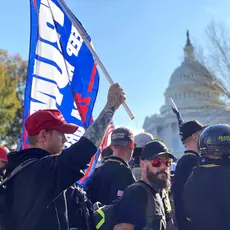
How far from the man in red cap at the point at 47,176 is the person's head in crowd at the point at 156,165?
93 cm

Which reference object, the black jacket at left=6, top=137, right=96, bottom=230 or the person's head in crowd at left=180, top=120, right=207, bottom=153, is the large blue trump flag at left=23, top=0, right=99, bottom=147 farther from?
the black jacket at left=6, top=137, right=96, bottom=230

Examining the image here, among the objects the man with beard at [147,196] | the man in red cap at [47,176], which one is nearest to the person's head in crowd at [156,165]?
the man with beard at [147,196]

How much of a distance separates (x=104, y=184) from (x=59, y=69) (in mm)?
1433

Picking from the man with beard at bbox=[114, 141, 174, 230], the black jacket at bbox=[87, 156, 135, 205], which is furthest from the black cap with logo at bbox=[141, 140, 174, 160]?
the black jacket at bbox=[87, 156, 135, 205]

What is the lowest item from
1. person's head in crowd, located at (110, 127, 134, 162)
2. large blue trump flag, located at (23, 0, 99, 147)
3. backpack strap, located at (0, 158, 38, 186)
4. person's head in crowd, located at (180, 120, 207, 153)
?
backpack strap, located at (0, 158, 38, 186)

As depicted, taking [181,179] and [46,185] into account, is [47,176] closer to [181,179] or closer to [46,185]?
[46,185]

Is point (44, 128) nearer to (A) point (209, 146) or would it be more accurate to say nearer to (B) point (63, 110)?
(A) point (209, 146)

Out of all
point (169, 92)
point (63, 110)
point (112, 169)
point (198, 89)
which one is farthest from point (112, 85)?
point (169, 92)

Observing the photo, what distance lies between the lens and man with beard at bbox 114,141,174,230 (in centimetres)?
291

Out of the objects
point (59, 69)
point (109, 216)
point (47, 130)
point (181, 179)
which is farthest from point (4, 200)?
point (59, 69)

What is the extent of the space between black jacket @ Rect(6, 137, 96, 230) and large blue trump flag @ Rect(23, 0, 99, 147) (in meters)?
2.02

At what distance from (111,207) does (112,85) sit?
3.08 feet

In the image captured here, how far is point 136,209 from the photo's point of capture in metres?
2.91

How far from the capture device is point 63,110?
4547 mm
